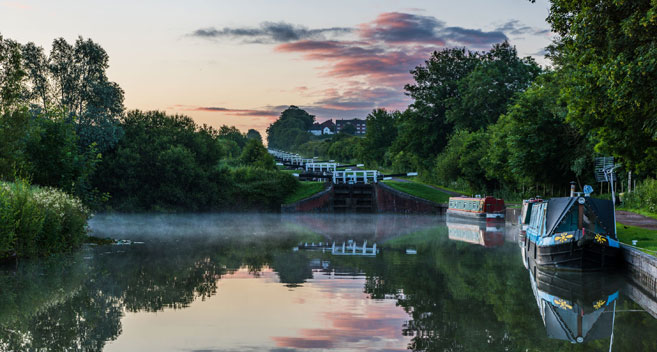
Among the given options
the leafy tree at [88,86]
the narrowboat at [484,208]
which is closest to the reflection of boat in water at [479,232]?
the narrowboat at [484,208]

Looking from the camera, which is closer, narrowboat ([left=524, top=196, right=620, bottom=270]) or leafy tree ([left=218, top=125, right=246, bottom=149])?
narrowboat ([left=524, top=196, right=620, bottom=270])

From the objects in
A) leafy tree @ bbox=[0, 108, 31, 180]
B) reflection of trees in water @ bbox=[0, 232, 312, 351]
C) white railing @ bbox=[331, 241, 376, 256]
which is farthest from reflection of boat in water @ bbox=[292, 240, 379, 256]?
leafy tree @ bbox=[0, 108, 31, 180]

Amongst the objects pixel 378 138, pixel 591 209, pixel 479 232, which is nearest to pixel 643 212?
pixel 479 232

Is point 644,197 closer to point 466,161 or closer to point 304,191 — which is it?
point 466,161

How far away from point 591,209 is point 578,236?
1227 mm

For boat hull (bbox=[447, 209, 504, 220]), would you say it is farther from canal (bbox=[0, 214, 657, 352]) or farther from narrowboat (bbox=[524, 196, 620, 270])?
narrowboat (bbox=[524, 196, 620, 270])

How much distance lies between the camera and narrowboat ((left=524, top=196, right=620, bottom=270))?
17656 mm

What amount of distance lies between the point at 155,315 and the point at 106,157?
39.1 metres

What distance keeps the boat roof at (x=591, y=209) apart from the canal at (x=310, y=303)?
154cm

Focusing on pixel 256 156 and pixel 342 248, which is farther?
pixel 256 156

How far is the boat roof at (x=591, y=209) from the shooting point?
18.4m

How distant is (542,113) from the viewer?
3966 cm

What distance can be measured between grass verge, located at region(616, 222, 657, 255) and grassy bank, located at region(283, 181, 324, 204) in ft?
114

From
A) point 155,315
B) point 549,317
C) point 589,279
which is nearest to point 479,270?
point 589,279
